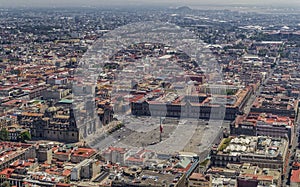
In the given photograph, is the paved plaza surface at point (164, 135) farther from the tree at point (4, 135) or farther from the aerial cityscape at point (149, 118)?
the tree at point (4, 135)

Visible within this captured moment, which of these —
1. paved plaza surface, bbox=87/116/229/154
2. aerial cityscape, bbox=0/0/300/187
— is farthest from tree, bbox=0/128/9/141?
paved plaza surface, bbox=87/116/229/154

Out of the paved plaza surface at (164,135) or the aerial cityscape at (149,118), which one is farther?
the paved plaza surface at (164,135)

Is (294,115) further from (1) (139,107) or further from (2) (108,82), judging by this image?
(2) (108,82)

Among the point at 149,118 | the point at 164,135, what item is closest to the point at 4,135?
the point at 164,135

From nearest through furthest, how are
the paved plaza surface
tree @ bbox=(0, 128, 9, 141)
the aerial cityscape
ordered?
1. the aerial cityscape
2. the paved plaza surface
3. tree @ bbox=(0, 128, 9, 141)

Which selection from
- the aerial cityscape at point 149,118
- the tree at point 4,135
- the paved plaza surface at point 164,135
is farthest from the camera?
the tree at point 4,135

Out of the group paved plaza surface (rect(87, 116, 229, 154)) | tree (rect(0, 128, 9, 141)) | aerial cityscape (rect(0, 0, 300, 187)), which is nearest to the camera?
aerial cityscape (rect(0, 0, 300, 187))

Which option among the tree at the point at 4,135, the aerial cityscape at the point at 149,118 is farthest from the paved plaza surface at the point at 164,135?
the tree at the point at 4,135

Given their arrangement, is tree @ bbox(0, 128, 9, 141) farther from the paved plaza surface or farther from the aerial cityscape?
the paved plaza surface

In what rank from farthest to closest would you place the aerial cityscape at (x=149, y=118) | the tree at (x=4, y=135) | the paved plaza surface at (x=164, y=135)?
the tree at (x=4, y=135), the paved plaza surface at (x=164, y=135), the aerial cityscape at (x=149, y=118)
